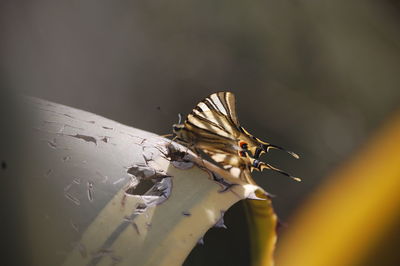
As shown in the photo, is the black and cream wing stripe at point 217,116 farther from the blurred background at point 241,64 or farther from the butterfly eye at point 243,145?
the blurred background at point 241,64

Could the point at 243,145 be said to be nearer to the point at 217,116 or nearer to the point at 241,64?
the point at 217,116

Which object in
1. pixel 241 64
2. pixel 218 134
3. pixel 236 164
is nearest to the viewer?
pixel 236 164

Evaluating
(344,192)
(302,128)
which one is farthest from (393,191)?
(302,128)

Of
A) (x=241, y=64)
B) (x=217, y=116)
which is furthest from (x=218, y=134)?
(x=241, y=64)

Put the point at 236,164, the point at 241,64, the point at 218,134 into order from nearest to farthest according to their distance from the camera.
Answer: the point at 236,164 → the point at 218,134 → the point at 241,64

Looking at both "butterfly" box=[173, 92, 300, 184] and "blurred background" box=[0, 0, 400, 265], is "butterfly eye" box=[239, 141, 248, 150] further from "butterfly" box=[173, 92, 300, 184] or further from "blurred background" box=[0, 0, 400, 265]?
"blurred background" box=[0, 0, 400, 265]

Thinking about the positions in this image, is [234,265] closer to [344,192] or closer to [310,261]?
[310,261]
